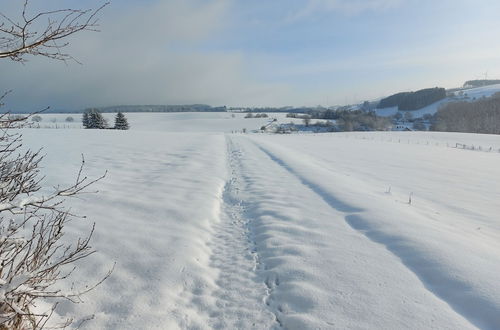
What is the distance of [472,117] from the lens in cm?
8300

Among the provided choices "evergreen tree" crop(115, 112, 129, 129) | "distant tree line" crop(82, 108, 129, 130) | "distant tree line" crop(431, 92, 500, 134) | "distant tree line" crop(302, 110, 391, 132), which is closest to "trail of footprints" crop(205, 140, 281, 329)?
"evergreen tree" crop(115, 112, 129, 129)

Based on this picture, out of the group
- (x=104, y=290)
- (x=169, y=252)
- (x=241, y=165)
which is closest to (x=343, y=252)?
(x=169, y=252)

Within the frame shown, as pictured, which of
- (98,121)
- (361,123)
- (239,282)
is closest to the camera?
(239,282)

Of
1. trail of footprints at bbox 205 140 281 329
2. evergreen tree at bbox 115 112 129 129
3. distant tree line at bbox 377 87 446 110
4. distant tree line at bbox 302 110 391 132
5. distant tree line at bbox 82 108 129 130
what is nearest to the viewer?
trail of footprints at bbox 205 140 281 329

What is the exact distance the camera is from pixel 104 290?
460 cm

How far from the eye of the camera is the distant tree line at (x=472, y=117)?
76.6m

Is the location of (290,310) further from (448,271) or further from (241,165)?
(241,165)

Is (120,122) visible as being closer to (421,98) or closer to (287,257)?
(287,257)

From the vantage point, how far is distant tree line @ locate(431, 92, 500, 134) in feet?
251

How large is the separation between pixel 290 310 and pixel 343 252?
2166 millimetres

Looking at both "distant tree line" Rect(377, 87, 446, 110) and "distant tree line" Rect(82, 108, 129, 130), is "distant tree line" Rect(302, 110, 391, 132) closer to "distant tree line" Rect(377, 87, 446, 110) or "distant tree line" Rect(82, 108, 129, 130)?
"distant tree line" Rect(377, 87, 446, 110)

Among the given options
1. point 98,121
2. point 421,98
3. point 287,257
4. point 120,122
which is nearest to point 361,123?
point 421,98

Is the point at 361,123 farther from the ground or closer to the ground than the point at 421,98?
closer to the ground

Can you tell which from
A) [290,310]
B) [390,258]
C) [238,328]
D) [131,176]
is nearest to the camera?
[238,328]
